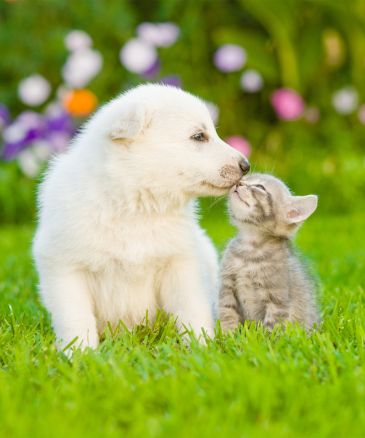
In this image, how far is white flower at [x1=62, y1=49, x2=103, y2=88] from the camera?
9.52m

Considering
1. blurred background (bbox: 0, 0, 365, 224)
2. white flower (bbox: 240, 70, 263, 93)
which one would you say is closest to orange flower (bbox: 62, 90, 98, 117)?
blurred background (bbox: 0, 0, 365, 224)

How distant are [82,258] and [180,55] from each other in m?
7.54

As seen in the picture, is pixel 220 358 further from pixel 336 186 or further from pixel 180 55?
pixel 180 55

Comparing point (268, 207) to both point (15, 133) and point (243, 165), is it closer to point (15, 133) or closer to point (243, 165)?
point (243, 165)

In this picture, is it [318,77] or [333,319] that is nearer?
[333,319]

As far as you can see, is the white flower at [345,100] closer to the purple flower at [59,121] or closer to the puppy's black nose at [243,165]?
the purple flower at [59,121]

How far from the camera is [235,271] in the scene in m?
4.05

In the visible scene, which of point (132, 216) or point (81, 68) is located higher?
point (81, 68)

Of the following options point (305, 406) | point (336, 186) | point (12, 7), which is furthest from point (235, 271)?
point (12, 7)

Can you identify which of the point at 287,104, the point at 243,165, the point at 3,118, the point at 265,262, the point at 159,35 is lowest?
the point at 3,118

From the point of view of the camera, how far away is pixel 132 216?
3.92 meters

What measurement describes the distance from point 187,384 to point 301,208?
1400mm

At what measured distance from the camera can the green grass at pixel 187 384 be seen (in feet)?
8.57

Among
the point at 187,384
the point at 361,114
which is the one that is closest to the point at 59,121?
the point at 361,114
